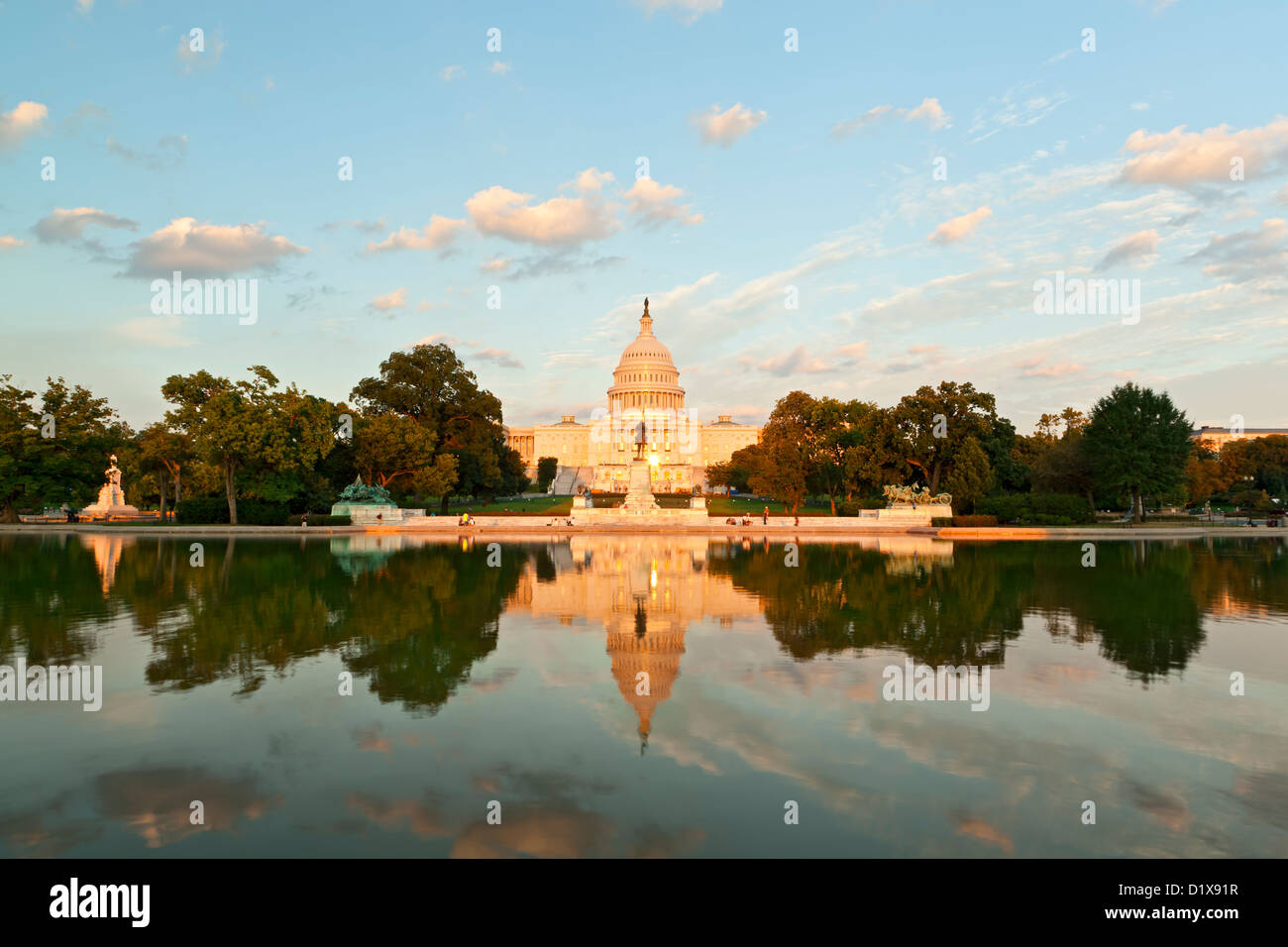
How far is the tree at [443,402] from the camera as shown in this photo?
6319 cm

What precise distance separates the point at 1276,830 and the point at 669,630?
988 cm

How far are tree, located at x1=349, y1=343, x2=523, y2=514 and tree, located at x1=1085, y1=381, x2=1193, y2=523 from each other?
47.1m

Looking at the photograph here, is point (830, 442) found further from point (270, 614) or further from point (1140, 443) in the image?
point (270, 614)

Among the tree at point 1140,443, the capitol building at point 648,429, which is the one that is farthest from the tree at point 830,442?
the capitol building at point 648,429

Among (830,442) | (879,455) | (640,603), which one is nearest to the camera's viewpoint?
(640,603)

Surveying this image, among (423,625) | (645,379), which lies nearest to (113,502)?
(423,625)

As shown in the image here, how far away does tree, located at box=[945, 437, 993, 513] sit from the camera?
175ft

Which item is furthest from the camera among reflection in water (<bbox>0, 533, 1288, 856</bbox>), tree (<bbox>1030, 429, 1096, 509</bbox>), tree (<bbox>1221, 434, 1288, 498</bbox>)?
tree (<bbox>1221, 434, 1288, 498</bbox>)

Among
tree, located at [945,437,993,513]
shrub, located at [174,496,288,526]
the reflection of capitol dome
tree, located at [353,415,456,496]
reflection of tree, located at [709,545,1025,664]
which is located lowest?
reflection of tree, located at [709,545,1025,664]

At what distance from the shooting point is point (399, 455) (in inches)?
2271

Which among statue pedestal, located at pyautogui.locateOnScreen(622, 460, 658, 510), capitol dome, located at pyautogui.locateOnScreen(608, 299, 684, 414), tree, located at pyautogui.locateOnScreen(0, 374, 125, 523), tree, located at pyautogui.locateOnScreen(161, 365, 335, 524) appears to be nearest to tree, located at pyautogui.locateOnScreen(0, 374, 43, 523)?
tree, located at pyautogui.locateOnScreen(0, 374, 125, 523)

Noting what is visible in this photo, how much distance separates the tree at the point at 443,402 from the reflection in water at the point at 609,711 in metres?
42.2

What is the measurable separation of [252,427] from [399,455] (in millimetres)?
10740

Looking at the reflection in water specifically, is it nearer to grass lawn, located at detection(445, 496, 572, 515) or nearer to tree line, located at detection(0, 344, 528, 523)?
tree line, located at detection(0, 344, 528, 523)
